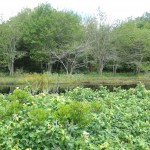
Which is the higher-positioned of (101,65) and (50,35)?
(50,35)

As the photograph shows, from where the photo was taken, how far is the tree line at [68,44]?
4353 centimetres

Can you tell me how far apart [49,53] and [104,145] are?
128 feet

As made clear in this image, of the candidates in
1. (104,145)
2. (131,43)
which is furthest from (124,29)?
(104,145)

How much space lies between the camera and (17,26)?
4406cm

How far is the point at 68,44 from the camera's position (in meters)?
43.9

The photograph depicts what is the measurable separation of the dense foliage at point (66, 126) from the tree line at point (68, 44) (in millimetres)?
36061

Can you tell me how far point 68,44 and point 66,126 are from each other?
1540 inches

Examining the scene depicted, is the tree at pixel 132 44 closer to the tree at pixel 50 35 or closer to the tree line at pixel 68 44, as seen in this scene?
the tree line at pixel 68 44

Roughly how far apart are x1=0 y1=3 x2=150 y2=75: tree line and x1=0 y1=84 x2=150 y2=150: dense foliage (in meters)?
36.1

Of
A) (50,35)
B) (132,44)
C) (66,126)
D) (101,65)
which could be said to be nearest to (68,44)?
(50,35)

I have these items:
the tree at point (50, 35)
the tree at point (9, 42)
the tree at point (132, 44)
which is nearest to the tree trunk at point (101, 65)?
the tree at point (132, 44)

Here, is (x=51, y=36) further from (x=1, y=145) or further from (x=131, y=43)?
(x=1, y=145)

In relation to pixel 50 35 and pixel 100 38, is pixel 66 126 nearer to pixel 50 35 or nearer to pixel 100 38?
pixel 50 35

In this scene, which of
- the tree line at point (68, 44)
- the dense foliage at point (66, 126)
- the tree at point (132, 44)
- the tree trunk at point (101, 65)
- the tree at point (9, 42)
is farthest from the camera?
the tree at point (132, 44)
